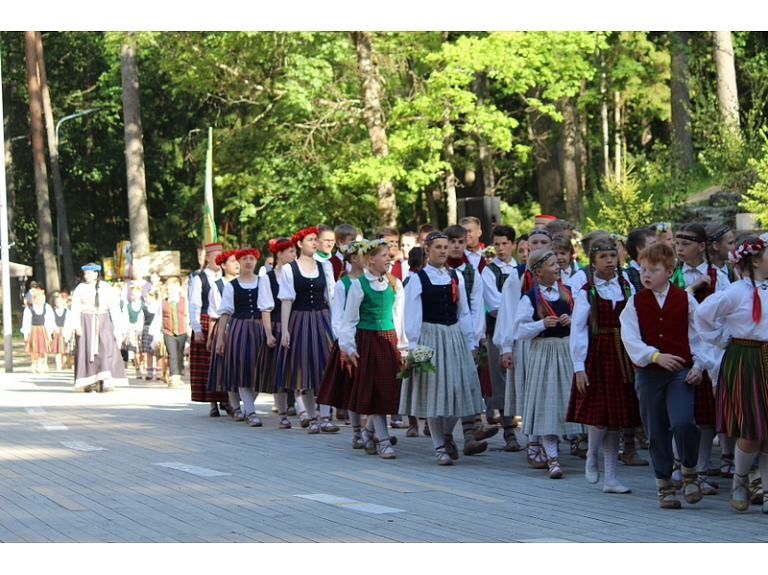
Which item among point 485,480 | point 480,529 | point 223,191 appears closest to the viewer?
point 480,529

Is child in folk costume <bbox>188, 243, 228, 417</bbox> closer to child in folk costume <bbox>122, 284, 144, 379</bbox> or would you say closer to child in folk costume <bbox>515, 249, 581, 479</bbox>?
child in folk costume <bbox>515, 249, 581, 479</bbox>

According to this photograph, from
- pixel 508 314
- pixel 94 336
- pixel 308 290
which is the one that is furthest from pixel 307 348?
pixel 94 336

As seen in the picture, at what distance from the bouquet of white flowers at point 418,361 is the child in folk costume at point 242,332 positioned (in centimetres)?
406

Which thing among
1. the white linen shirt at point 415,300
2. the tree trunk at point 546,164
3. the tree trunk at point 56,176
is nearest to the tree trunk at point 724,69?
the tree trunk at point 546,164

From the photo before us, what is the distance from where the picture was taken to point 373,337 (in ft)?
35.5

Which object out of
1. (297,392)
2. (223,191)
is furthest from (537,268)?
(223,191)

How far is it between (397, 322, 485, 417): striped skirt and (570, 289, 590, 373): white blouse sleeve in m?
1.75

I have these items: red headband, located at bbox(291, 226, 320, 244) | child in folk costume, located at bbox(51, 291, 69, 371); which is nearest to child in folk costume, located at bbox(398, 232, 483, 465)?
red headband, located at bbox(291, 226, 320, 244)

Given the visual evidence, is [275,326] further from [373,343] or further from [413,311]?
[413,311]

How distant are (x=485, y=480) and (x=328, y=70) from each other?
19.6m

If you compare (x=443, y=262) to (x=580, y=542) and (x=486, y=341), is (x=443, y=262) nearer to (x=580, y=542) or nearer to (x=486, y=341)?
(x=486, y=341)

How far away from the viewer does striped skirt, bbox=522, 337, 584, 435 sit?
941 cm

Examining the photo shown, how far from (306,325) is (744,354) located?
6284 millimetres

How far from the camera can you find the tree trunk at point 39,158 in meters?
Answer: 38.6
